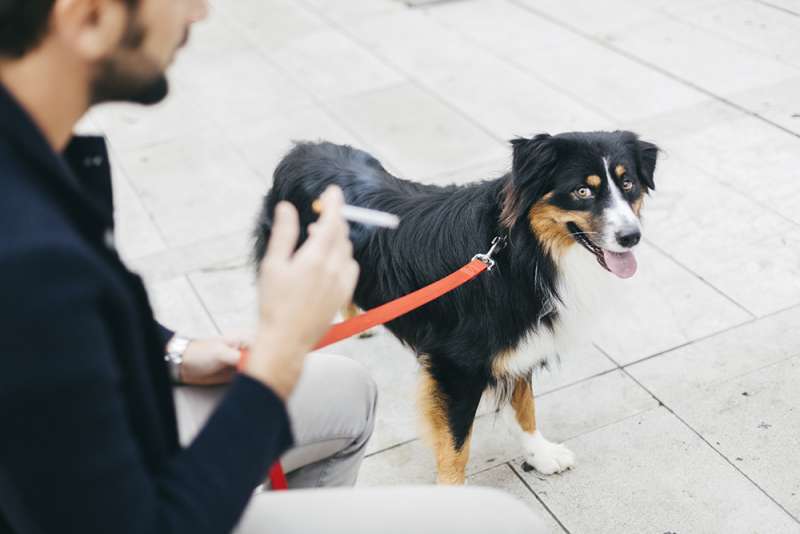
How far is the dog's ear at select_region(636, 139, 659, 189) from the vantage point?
9.46 ft

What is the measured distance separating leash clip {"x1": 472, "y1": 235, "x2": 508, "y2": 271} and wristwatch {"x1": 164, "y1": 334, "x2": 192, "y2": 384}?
1.06 m

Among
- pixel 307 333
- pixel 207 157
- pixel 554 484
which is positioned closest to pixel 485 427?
pixel 554 484

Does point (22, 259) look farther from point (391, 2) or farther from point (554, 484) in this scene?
point (391, 2)

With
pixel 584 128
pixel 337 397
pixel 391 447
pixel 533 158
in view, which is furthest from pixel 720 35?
pixel 337 397

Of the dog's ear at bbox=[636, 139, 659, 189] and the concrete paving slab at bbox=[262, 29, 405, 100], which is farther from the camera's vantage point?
the concrete paving slab at bbox=[262, 29, 405, 100]

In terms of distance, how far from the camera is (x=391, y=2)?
7547 mm

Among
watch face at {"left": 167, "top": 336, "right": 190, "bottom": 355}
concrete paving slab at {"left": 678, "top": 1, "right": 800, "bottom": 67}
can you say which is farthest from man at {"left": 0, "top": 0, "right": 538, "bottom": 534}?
concrete paving slab at {"left": 678, "top": 1, "right": 800, "bottom": 67}

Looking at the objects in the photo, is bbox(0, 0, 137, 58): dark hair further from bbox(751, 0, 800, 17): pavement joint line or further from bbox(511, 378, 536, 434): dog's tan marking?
bbox(751, 0, 800, 17): pavement joint line

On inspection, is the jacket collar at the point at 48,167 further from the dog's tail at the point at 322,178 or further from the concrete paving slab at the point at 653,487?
the concrete paving slab at the point at 653,487

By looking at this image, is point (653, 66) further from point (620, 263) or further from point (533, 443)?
point (533, 443)

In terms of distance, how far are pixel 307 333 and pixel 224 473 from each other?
0.80 feet

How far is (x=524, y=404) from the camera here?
124 inches

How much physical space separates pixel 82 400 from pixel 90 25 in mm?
511

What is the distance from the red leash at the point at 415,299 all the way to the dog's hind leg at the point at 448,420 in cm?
33
